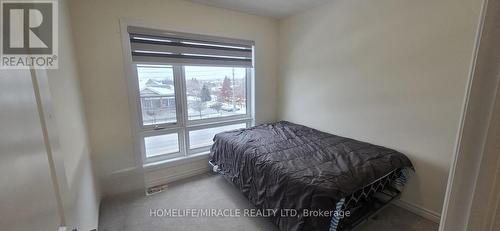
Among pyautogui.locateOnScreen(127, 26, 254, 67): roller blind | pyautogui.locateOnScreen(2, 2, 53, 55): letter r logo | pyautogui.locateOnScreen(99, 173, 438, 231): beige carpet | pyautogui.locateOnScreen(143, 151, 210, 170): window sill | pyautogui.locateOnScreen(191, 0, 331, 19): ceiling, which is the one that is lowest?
pyautogui.locateOnScreen(99, 173, 438, 231): beige carpet

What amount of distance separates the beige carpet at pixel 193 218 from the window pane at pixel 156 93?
0.93m

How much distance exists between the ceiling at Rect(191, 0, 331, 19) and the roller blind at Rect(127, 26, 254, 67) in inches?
16.6

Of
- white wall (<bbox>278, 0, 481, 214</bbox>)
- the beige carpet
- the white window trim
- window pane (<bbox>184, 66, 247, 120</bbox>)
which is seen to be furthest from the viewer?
window pane (<bbox>184, 66, 247, 120</bbox>)

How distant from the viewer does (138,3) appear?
2225 millimetres

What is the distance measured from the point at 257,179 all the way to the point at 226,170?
0.65 metres

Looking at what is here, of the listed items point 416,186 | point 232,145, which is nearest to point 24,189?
point 232,145

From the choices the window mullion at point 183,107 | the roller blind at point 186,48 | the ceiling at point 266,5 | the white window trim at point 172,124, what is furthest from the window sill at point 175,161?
the ceiling at point 266,5

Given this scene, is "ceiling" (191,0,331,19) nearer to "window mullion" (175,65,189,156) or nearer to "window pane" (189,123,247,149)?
"window mullion" (175,65,189,156)

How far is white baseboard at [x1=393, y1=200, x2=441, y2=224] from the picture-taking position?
1884 mm

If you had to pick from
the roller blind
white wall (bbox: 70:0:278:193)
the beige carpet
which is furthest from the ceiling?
the beige carpet

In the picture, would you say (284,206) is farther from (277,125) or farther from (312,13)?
(312,13)

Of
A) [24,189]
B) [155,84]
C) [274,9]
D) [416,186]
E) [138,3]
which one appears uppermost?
[274,9]

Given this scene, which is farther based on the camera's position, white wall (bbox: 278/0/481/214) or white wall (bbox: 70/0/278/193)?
white wall (bbox: 70/0/278/193)

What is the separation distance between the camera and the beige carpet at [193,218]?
1851 mm
